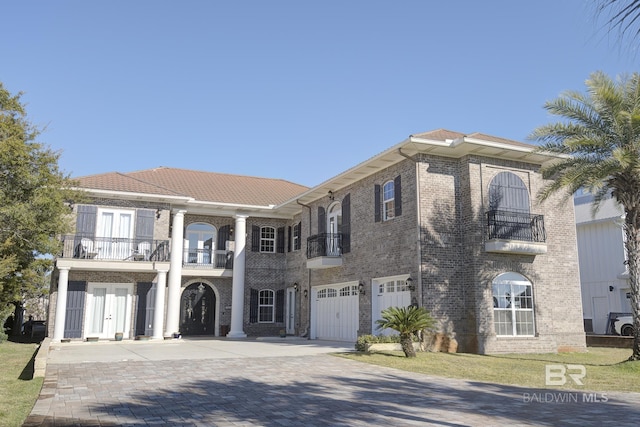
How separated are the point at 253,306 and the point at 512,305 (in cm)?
1306

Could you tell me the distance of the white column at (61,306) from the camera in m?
20.9

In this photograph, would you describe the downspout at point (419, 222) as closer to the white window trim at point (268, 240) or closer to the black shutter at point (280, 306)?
the white window trim at point (268, 240)

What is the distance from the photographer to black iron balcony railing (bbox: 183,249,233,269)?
25.6 metres

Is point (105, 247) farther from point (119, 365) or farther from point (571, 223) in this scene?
point (571, 223)

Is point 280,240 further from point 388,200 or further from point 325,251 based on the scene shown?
point 388,200

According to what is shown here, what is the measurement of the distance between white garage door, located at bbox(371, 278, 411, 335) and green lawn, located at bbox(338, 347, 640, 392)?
8.27ft

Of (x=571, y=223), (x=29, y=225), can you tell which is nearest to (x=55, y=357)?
(x=29, y=225)

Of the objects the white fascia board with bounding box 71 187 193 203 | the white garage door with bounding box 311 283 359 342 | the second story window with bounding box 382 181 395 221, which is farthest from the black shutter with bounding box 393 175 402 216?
the white fascia board with bounding box 71 187 193 203

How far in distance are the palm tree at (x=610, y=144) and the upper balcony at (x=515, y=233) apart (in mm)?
2680

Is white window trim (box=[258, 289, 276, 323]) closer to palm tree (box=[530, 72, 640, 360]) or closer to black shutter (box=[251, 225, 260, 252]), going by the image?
black shutter (box=[251, 225, 260, 252])

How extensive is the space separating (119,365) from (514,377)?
28.9ft

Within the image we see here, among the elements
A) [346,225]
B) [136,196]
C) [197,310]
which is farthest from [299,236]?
[136,196]

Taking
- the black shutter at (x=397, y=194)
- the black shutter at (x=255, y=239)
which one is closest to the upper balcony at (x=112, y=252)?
the black shutter at (x=255, y=239)

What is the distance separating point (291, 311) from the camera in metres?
26.8
